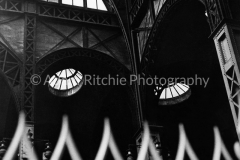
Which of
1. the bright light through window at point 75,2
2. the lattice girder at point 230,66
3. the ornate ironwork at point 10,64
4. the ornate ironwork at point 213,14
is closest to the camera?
the lattice girder at point 230,66

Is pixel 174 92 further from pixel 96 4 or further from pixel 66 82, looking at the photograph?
pixel 96 4

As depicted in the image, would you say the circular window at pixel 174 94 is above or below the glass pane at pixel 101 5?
below

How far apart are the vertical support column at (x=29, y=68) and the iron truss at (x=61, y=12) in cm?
20

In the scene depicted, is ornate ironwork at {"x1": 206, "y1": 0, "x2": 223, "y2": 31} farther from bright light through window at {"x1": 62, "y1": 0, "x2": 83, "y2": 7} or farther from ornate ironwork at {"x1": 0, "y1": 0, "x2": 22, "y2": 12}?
bright light through window at {"x1": 62, "y1": 0, "x2": 83, "y2": 7}

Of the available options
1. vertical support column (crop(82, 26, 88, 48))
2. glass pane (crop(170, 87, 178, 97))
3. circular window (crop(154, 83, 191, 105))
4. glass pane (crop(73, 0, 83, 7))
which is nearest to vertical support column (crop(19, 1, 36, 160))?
vertical support column (crop(82, 26, 88, 48))

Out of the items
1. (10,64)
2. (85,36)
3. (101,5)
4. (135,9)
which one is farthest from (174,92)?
(10,64)

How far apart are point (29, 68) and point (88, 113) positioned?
8507 millimetres

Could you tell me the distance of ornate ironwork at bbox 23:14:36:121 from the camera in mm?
16234

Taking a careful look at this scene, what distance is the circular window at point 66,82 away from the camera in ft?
78.3

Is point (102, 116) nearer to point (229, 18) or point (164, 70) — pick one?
point (164, 70)

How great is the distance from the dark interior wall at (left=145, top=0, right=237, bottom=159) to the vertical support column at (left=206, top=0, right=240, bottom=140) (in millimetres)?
3926

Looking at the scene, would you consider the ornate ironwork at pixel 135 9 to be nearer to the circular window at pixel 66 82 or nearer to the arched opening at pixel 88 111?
the arched opening at pixel 88 111

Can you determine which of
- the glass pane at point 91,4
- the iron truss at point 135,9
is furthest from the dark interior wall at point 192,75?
the glass pane at point 91,4

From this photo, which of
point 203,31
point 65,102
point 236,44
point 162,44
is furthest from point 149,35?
A: point 65,102
